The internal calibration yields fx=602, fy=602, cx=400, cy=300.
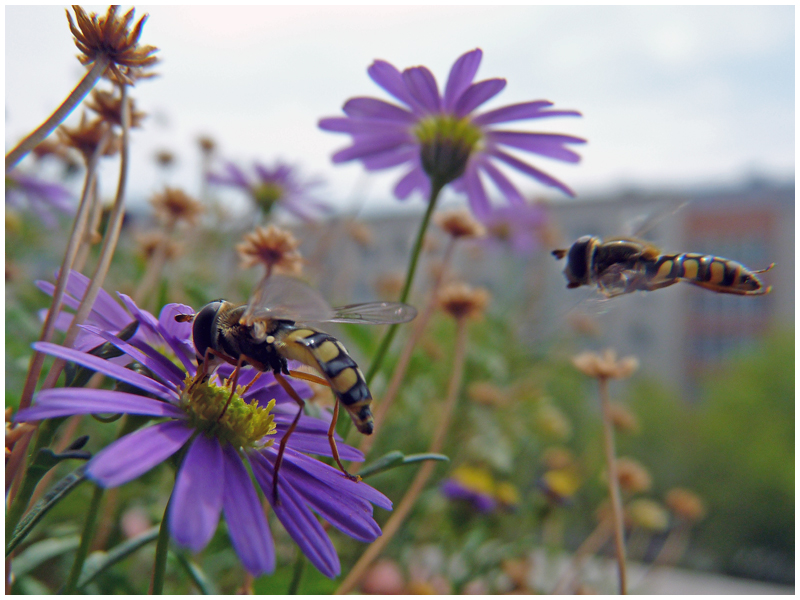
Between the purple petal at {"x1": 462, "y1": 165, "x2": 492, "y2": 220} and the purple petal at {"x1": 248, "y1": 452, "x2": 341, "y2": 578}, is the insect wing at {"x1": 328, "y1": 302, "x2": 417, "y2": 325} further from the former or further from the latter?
the purple petal at {"x1": 462, "y1": 165, "x2": 492, "y2": 220}

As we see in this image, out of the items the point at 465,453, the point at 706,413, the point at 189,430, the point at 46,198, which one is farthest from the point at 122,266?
the point at 706,413

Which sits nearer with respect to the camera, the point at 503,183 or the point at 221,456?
the point at 221,456

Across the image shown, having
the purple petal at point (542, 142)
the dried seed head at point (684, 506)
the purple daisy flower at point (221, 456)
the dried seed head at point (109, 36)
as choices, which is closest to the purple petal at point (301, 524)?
the purple daisy flower at point (221, 456)

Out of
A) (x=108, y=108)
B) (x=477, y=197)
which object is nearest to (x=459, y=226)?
(x=477, y=197)

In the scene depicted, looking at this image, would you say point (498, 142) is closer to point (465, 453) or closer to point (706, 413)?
point (465, 453)

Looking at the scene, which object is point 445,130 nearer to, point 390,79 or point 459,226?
point 390,79

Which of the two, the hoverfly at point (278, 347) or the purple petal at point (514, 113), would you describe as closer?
the hoverfly at point (278, 347)

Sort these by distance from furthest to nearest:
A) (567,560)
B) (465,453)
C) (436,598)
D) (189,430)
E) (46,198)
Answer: (567,560) → (465,453) → (46,198) → (436,598) → (189,430)

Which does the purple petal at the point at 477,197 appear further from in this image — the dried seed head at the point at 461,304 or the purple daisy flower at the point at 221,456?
the purple daisy flower at the point at 221,456
